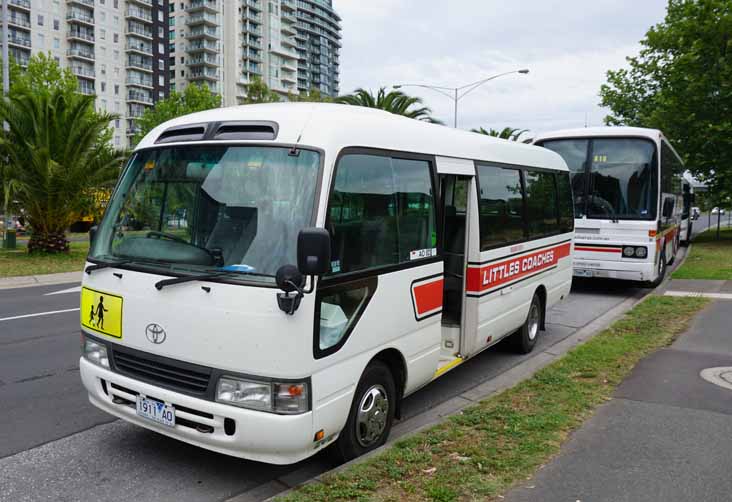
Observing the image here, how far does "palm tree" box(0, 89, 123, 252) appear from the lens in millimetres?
18359

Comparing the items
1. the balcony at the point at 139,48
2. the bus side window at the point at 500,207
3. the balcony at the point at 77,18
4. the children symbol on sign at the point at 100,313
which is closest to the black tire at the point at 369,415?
the children symbol on sign at the point at 100,313

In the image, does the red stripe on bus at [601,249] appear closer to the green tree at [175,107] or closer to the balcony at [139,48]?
the green tree at [175,107]

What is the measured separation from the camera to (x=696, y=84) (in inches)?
948

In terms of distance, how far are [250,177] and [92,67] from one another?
86.9m

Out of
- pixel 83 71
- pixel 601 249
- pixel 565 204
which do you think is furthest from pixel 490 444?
pixel 83 71

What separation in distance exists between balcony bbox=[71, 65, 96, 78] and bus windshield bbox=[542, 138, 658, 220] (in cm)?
7849

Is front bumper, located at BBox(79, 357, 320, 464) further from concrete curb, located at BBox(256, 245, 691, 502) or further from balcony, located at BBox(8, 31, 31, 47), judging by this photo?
balcony, located at BBox(8, 31, 31, 47)

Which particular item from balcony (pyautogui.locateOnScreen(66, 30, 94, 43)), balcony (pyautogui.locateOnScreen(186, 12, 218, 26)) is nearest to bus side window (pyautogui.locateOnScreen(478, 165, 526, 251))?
balcony (pyautogui.locateOnScreen(66, 30, 94, 43))

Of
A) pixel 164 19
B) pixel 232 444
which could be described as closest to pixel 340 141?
pixel 232 444

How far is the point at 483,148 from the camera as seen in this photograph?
6473mm

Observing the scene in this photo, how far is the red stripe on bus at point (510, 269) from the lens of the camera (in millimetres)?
6148

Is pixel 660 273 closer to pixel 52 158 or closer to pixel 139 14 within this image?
pixel 52 158

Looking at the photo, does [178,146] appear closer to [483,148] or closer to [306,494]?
[306,494]

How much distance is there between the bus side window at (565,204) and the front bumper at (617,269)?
2918 millimetres
